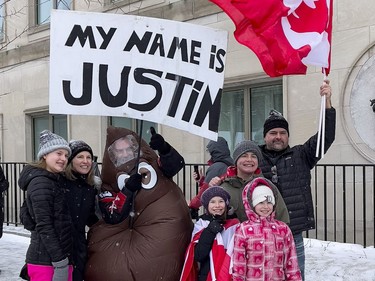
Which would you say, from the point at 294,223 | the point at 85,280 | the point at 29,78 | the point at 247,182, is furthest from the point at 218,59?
the point at 29,78

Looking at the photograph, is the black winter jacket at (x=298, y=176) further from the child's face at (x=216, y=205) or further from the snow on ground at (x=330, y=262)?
the snow on ground at (x=330, y=262)

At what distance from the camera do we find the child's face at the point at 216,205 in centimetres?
372

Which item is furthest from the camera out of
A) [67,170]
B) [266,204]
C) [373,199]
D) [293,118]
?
[293,118]

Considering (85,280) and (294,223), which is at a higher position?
(294,223)

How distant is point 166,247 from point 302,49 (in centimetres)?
175

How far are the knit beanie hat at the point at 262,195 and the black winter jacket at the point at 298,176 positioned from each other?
0.42 metres

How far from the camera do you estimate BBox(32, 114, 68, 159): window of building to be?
1231 cm

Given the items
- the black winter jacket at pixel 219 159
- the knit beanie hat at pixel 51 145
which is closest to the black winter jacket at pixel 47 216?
the knit beanie hat at pixel 51 145

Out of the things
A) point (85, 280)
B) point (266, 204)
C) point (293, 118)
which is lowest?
point (85, 280)

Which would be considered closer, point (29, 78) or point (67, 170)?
point (67, 170)

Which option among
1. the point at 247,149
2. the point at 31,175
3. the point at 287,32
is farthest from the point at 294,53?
the point at 31,175

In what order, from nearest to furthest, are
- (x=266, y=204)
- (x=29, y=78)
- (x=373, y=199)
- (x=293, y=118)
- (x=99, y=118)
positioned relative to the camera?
1. (x=266, y=204)
2. (x=373, y=199)
3. (x=293, y=118)
4. (x=99, y=118)
5. (x=29, y=78)

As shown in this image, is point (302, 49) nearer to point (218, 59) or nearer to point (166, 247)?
point (218, 59)

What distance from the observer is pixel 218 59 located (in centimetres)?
399
